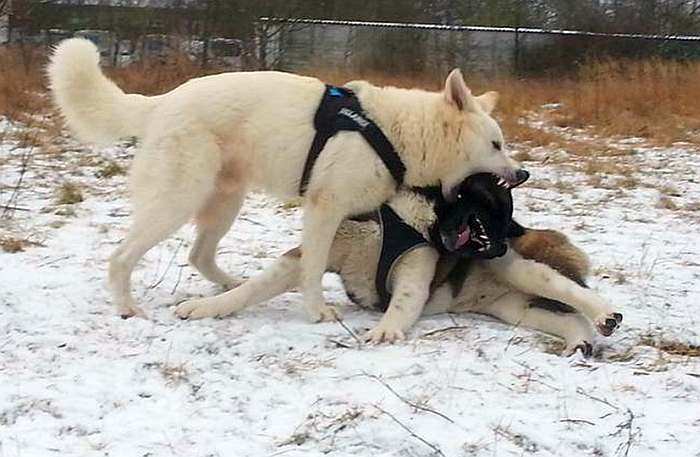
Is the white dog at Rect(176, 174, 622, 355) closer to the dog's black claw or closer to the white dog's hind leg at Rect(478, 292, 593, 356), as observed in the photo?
the white dog's hind leg at Rect(478, 292, 593, 356)

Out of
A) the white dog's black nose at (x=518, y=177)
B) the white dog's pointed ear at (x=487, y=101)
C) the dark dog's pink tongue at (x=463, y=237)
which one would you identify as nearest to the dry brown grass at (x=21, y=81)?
the white dog's pointed ear at (x=487, y=101)

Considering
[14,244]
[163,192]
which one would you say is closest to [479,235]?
[163,192]

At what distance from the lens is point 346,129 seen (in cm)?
404

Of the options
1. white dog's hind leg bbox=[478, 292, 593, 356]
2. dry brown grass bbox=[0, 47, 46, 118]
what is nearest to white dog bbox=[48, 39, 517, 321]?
white dog's hind leg bbox=[478, 292, 593, 356]

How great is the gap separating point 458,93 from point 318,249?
0.93m

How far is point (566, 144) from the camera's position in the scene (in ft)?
33.0

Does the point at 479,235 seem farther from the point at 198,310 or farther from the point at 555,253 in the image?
the point at 198,310

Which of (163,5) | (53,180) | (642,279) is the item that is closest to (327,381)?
(642,279)

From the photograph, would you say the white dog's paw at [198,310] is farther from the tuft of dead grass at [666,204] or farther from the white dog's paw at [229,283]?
the tuft of dead grass at [666,204]

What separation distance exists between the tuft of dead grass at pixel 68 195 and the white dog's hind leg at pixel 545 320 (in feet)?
10.4

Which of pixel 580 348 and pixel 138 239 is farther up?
pixel 138 239

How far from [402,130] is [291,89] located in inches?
19.8

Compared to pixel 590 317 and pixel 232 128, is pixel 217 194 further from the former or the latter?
pixel 590 317

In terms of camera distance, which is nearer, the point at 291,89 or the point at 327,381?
the point at 327,381
